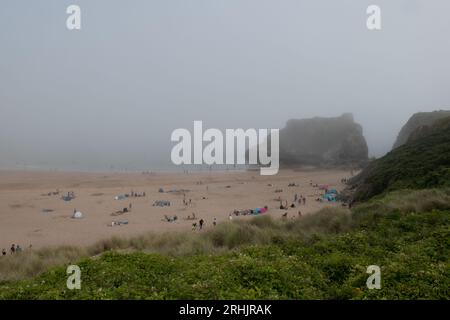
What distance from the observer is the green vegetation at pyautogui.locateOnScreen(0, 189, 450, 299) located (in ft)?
21.6

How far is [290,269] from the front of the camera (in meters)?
8.00

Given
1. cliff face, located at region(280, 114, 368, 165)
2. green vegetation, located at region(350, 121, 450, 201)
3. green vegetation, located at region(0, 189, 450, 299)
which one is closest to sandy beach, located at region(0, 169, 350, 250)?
green vegetation, located at region(350, 121, 450, 201)

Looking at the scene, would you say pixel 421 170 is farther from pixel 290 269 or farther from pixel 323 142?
pixel 323 142

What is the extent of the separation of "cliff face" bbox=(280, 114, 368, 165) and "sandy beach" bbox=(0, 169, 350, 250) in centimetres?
2997

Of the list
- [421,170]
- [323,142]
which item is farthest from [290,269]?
[323,142]

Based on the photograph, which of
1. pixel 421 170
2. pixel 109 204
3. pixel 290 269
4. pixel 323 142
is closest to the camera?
pixel 290 269

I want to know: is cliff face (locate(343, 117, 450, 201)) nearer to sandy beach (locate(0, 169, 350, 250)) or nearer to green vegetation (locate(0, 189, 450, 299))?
green vegetation (locate(0, 189, 450, 299))

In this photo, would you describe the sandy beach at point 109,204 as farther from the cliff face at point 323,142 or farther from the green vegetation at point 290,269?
the cliff face at point 323,142

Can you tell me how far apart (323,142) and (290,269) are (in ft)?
279
